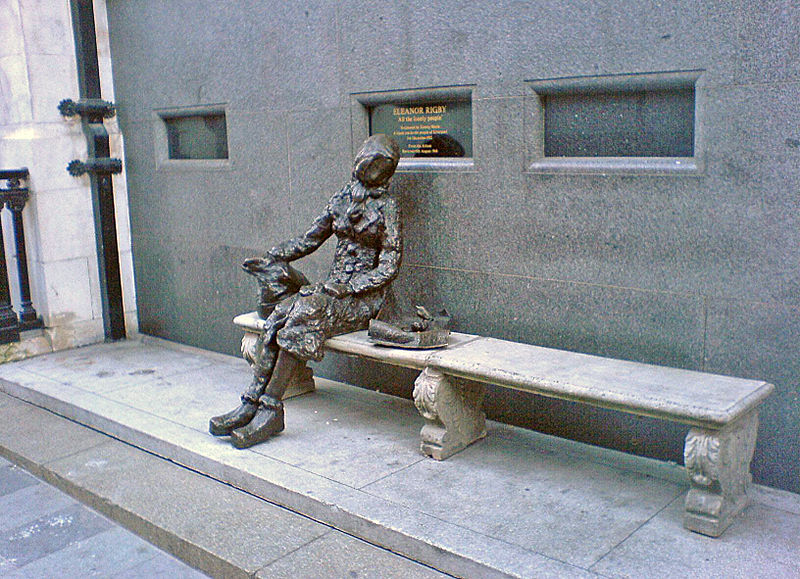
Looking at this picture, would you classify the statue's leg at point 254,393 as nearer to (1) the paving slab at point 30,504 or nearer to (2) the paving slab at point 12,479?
(1) the paving slab at point 30,504

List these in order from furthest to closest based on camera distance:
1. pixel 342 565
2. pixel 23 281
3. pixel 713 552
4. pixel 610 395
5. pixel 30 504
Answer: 1. pixel 23 281
2. pixel 30 504
3. pixel 610 395
4. pixel 342 565
5. pixel 713 552

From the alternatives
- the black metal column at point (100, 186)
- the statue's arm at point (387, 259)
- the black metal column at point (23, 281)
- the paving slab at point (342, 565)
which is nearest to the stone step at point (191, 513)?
the paving slab at point (342, 565)

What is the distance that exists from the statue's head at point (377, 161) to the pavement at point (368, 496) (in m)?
1.51

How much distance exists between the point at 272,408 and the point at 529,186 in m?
1.99

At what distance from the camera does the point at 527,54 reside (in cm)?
477

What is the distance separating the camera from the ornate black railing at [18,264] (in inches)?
278

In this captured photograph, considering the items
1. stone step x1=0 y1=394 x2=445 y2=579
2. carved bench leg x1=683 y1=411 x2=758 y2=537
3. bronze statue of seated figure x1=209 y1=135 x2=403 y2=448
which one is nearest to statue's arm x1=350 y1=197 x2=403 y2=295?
bronze statue of seated figure x1=209 y1=135 x2=403 y2=448

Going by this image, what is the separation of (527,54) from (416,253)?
1.48 m

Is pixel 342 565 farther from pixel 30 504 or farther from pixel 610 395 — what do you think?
pixel 30 504

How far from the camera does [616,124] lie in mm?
4559

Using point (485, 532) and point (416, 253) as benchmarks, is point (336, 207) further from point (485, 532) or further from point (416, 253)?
point (485, 532)

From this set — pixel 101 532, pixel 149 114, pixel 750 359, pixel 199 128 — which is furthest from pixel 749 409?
pixel 149 114

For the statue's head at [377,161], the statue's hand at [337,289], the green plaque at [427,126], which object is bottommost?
the statue's hand at [337,289]

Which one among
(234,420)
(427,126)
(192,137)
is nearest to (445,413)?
(234,420)
